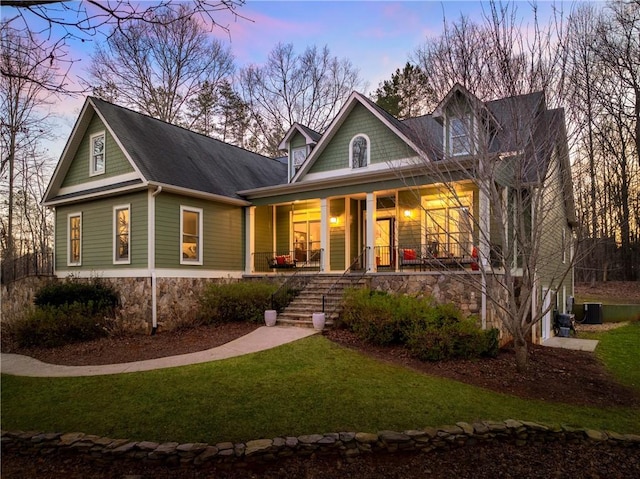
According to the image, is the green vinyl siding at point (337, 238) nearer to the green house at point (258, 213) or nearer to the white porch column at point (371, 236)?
the green house at point (258, 213)

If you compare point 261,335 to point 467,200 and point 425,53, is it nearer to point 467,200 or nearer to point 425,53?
point 467,200

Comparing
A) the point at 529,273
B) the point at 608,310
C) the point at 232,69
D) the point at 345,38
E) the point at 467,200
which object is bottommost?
the point at 608,310

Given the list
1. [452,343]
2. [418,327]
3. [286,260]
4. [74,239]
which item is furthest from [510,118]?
[74,239]

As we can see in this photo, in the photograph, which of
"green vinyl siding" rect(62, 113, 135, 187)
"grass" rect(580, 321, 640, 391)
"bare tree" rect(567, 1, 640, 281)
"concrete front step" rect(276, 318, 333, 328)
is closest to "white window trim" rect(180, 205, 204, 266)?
"green vinyl siding" rect(62, 113, 135, 187)

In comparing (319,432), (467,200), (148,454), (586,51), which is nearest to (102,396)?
(148,454)

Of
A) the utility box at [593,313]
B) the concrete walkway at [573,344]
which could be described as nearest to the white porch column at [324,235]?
the concrete walkway at [573,344]

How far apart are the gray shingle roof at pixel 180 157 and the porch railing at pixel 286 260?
2566 millimetres

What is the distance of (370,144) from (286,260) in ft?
16.4

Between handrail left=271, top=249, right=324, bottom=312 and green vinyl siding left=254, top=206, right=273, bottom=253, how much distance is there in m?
2.57

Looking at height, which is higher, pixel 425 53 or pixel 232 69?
pixel 232 69

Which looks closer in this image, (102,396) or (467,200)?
(102,396)

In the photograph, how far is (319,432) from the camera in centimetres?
512

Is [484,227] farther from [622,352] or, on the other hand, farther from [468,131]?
[622,352]

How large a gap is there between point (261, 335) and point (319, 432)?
5279 mm
